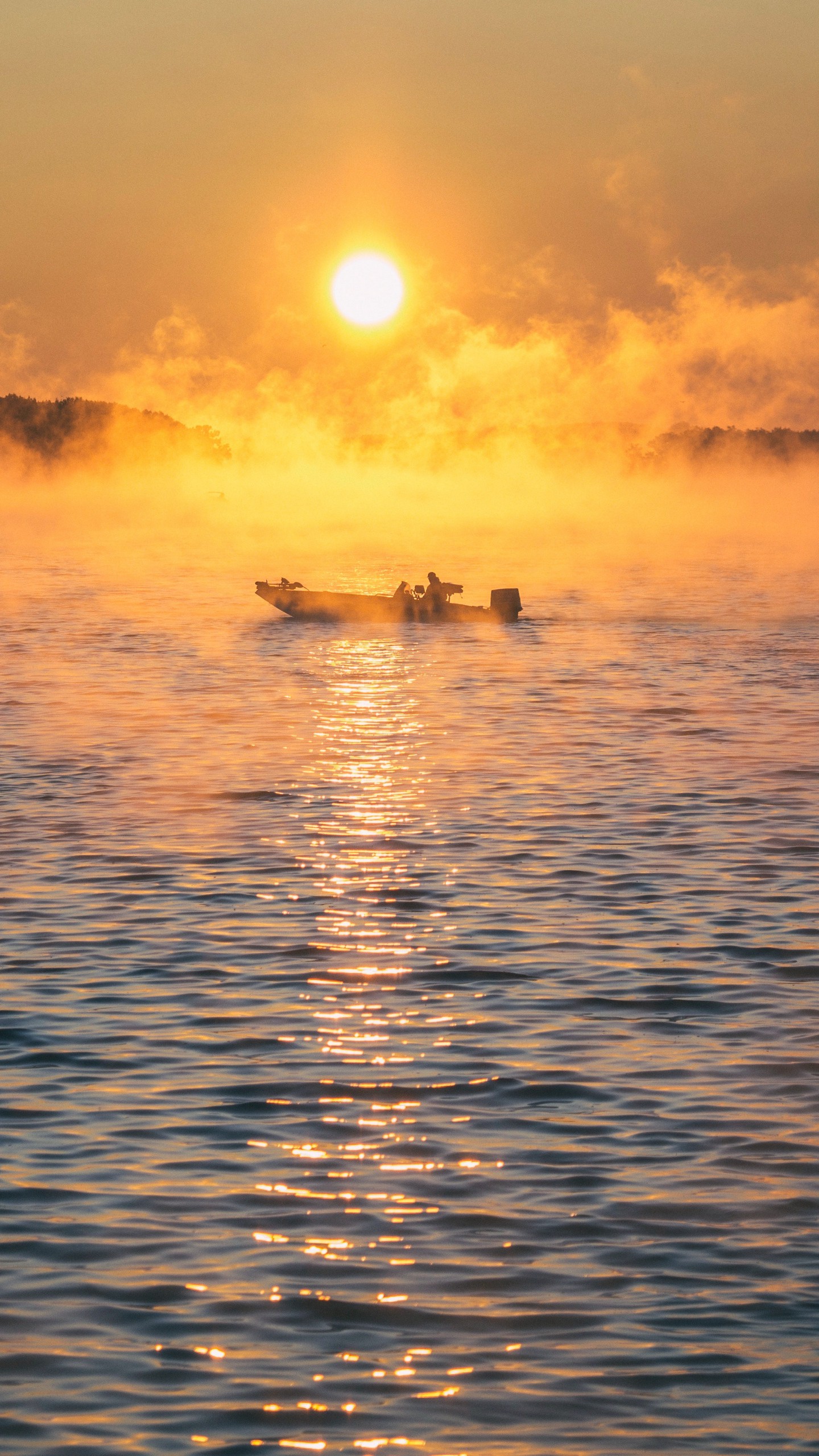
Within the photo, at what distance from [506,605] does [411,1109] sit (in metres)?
48.2

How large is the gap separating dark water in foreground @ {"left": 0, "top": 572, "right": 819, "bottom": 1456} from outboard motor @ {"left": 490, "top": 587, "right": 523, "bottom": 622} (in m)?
31.2

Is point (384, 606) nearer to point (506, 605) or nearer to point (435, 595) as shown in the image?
point (435, 595)

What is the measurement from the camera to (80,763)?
29031 mm

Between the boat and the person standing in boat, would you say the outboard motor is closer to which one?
the boat

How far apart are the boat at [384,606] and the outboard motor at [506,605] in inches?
0.7

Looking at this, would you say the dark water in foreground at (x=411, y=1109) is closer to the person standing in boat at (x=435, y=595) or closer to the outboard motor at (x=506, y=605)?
the outboard motor at (x=506, y=605)

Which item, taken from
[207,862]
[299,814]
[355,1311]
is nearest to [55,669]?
[299,814]

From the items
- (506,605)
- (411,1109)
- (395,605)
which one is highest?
(395,605)

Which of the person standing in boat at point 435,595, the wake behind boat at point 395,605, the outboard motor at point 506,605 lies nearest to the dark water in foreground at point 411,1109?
the outboard motor at point 506,605


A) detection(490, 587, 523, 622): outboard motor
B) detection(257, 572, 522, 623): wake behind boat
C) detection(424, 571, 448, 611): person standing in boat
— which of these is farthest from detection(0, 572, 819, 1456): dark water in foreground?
detection(424, 571, 448, 611): person standing in boat

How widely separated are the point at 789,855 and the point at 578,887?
3136 millimetres

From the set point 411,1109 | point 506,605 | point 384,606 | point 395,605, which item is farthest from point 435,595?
point 411,1109

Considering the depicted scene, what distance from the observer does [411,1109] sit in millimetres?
12383

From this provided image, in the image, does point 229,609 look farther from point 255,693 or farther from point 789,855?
point 789,855
